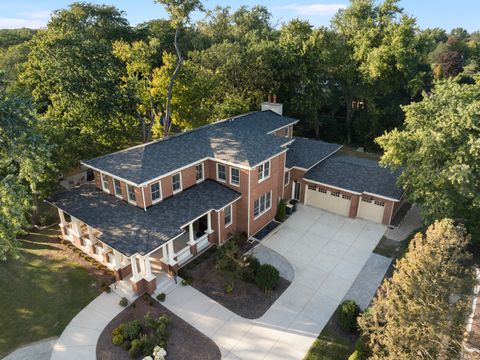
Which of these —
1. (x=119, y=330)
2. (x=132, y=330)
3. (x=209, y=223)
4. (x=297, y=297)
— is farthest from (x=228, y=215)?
(x=119, y=330)

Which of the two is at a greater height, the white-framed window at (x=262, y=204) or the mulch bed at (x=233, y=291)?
the white-framed window at (x=262, y=204)

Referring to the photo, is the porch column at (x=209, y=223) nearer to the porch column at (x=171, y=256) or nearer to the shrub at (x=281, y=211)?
the porch column at (x=171, y=256)

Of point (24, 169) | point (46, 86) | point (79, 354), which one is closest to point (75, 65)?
point (46, 86)

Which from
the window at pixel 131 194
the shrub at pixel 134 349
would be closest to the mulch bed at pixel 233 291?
the shrub at pixel 134 349

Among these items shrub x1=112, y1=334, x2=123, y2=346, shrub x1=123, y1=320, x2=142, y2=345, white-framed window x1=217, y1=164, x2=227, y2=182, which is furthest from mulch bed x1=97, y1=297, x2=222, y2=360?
white-framed window x1=217, y1=164, x2=227, y2=182

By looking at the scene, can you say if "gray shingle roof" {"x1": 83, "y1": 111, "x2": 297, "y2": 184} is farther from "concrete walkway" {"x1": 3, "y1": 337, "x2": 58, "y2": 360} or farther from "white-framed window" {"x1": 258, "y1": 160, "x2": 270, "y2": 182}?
"concrete walkway" {"x1": 3, "y1": 337, "x2": 58, "y2": 360}

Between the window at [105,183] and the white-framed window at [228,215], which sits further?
the white-framed window at [228,215]
